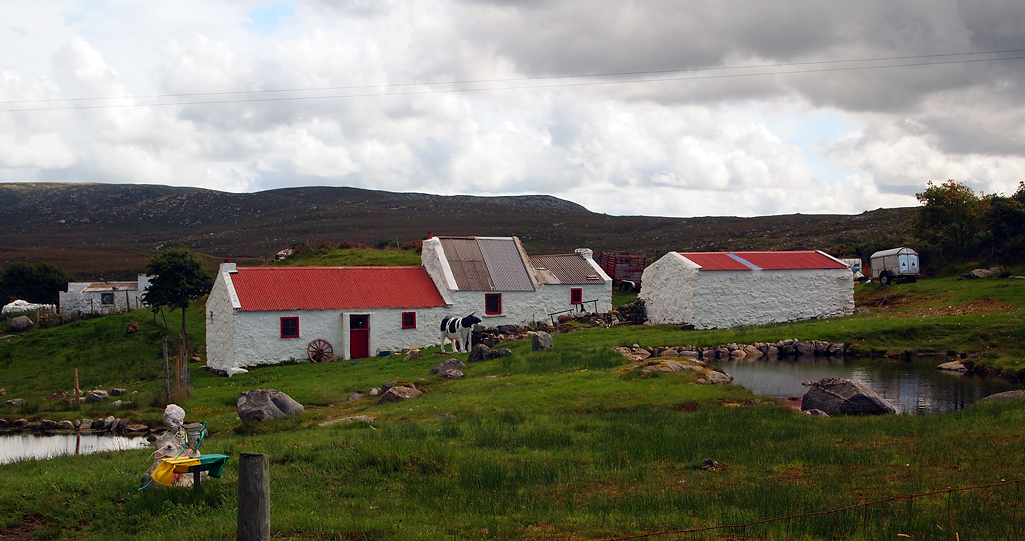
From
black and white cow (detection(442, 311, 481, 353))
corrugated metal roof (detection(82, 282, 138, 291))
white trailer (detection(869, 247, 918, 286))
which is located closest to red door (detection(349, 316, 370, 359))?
black and white cow (detection(442, 311, 481, 353))

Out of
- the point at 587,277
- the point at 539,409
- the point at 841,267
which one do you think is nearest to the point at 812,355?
the point at 841,267

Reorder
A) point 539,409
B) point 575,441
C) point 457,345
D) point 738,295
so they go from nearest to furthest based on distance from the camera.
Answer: point 575,441 < point 539,409 < point 457,345 < point 738,295

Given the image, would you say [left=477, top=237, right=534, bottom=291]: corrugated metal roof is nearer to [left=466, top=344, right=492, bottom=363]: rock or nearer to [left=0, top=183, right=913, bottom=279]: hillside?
[left=466, top=344, right=492, bottom=363]: rock

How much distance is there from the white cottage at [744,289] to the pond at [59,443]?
28049 mm

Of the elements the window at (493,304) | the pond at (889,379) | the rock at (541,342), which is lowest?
the pond at (889,379)

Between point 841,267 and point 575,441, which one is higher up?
point 841,267

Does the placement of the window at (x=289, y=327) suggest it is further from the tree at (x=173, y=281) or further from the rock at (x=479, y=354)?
the rock at (x=479, y=354)

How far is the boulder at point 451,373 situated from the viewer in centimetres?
2620

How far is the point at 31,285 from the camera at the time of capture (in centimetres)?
6588

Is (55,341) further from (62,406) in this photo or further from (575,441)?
(575,441)

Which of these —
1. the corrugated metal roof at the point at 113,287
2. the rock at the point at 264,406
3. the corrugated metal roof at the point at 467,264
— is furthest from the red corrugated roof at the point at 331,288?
the corrugated metal roof at the point at 113,287

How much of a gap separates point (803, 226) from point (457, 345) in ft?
255

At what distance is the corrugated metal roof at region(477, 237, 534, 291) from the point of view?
43438mm

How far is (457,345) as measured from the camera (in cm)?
3722
